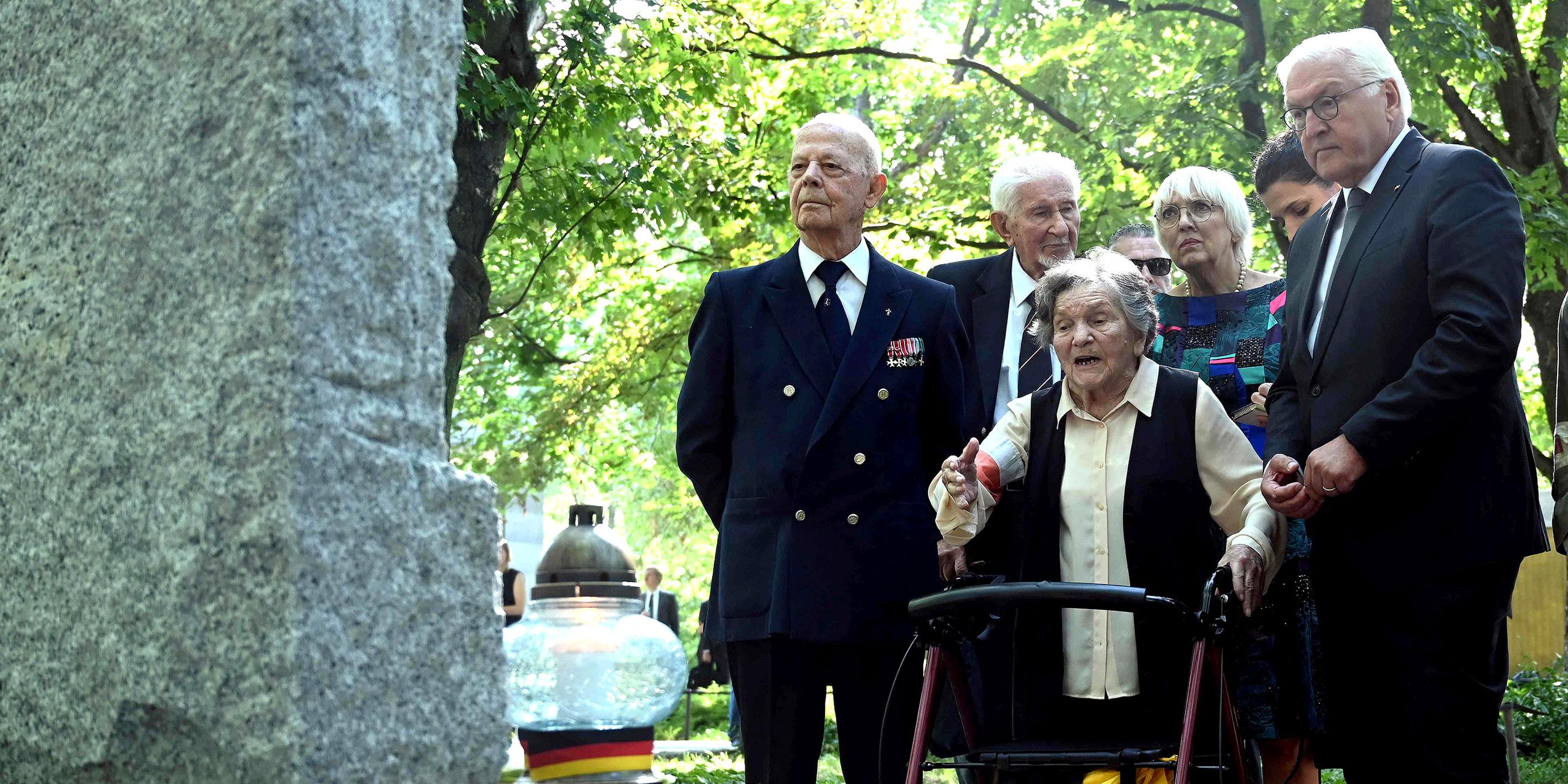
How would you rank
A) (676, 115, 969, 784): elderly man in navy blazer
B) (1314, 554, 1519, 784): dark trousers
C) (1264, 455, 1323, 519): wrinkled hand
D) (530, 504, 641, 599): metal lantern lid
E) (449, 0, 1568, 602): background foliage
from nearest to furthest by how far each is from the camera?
1. (1314, 554, 1519, 784): dark trousers
2. (1264, 455, 1323, 519): wrinkled hand
3. (676, 115, 969, 784): elderly man in navy blazer
4. (530, 504, 641, 599): metal lantern lid
5. (449, 0, 1568, 602): background foliage

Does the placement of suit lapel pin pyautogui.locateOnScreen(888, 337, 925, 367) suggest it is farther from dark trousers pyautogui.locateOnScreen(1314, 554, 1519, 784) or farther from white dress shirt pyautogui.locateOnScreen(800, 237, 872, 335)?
dark trousers pyautogui.locateOnScreen(1314, 554, 1519, 784)

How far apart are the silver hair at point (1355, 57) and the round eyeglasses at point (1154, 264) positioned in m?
1.77

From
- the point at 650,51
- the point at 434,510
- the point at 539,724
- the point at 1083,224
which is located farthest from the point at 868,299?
the point at 1083,224

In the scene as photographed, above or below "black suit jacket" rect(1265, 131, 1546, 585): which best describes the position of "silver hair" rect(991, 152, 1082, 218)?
above

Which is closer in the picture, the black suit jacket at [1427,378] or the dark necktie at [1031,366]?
the black suit jacket at [1427,378]

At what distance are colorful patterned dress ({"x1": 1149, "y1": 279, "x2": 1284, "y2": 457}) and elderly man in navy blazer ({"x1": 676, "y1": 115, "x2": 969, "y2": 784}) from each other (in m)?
0.92

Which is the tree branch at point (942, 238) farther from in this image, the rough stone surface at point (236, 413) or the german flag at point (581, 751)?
the rough stone surface at point (236, 413)

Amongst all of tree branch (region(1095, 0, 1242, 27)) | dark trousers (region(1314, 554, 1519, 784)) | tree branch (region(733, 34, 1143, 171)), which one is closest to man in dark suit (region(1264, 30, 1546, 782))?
dark trousers (region(1314, 554, 1519, 784))

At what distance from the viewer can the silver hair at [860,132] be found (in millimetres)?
4344

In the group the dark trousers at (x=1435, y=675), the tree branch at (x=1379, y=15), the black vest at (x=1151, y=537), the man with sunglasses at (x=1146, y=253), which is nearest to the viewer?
the dark trousers at (x=1435, y=675)

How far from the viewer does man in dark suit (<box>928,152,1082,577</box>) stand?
194 inches

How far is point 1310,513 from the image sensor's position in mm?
3490

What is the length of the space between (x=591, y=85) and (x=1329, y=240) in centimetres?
718

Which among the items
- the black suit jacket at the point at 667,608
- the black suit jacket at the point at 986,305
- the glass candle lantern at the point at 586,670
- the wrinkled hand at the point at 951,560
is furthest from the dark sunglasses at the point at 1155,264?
the black suit jacket at the point at 667,608
